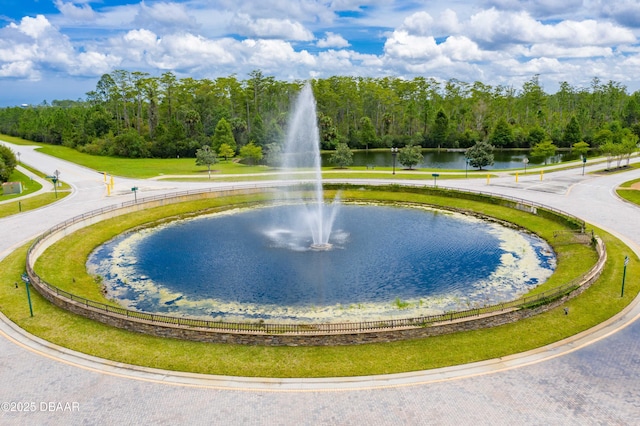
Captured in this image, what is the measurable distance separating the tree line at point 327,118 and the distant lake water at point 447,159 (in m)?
5.69

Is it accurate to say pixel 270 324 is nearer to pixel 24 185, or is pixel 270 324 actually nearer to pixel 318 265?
pixel 318 265

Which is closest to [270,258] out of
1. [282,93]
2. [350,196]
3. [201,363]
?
[201,363]

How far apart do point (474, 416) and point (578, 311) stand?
1229 cm

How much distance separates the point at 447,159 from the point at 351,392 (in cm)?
9356

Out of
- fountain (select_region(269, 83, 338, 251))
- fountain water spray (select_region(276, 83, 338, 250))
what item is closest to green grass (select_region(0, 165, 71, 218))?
fountain (select_region(269, 83, 338, 251))

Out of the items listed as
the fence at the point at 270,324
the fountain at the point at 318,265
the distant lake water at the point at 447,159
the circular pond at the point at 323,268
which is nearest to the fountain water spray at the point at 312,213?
the fountain at the point at 318,265

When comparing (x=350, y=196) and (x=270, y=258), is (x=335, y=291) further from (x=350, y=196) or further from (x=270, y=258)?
Result: (x=350, y=196)

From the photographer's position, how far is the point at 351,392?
62.6 ft

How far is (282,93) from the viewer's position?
434 feet

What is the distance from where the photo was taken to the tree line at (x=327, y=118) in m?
109

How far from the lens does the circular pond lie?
91.8ft

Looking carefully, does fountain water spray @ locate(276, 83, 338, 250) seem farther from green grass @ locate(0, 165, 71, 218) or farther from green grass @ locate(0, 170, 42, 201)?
green grass @ locate(0, 170, 42, 201)

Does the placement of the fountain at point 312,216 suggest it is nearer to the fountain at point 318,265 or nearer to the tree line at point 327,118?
the fountain at point 318,265

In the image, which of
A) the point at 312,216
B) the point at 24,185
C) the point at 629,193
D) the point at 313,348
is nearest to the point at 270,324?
the point at 313,348
